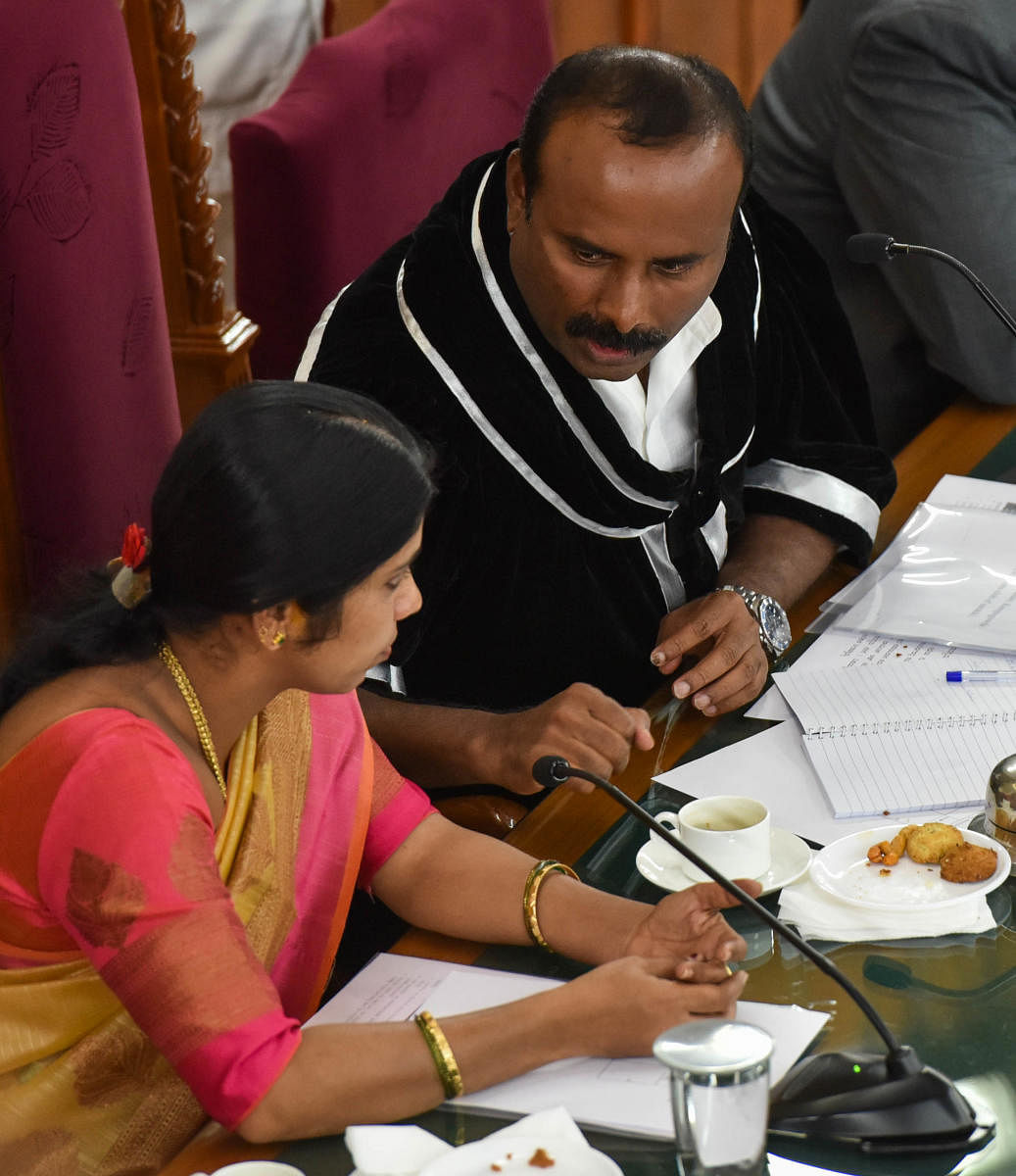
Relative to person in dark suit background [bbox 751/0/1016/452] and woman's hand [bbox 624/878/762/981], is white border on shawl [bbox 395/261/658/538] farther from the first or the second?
person in dark suit background [bbox 751/0/1016/452]

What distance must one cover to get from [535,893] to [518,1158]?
11.2 inches

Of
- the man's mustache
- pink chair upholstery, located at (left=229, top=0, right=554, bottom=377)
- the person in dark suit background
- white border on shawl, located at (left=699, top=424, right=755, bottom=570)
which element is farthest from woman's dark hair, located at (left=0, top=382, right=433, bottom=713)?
the person in dark suit background

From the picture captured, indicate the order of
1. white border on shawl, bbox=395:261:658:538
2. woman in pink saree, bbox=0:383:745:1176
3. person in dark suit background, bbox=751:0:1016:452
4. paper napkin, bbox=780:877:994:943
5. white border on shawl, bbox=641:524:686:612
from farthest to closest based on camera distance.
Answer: person in dark suit background, bbox=751:0:1016:452 → white border on shawl, bbox=641:524:686:612 → white border on shawl, bbox=395:261:658:538 → paper napkin, bbox=780:877:994:943 → woman in pink saree, bbox=0:383:745:1176

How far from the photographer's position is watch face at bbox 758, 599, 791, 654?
5.26 feet

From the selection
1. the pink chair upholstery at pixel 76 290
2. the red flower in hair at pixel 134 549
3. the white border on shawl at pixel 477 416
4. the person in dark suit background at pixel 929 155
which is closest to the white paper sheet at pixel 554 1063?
the red flower in hair at pixel 134 549

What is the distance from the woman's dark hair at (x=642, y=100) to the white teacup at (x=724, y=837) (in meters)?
0.62

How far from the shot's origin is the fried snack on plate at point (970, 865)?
1.15 metres

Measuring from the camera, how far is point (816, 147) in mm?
2346

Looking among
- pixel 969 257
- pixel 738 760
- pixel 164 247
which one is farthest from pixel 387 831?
pixel 969 257

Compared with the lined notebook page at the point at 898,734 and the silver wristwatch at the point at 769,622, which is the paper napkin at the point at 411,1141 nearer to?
the lined notebook page at the point at 898,734

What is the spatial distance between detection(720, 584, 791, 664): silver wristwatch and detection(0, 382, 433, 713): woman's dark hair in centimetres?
55

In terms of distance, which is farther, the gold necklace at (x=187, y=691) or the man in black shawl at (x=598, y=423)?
the man in black shawl at (x=598, y=423)

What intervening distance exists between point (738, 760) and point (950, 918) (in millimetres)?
307

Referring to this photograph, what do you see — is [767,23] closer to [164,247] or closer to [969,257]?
[969,257]
